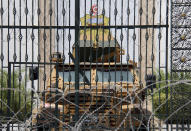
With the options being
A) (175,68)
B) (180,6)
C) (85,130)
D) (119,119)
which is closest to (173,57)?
(175,68)

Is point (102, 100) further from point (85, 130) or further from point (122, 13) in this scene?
point (122, 13)

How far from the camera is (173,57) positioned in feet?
19.5

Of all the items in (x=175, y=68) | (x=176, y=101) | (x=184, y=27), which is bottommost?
(x=176, y=101)

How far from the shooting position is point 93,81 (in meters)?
6.99

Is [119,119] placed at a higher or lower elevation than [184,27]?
lower

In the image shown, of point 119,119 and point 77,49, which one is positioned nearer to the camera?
point 77,49

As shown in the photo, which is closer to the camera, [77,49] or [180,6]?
[77,49]

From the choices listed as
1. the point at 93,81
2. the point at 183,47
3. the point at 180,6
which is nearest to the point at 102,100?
the point at 93,81

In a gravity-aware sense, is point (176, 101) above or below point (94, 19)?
below

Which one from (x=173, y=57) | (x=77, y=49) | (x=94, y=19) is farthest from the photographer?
(x=94, y=19)

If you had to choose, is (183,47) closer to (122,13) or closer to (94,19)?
(122,13)

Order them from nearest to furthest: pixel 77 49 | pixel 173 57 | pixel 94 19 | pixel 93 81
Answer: pixel 77 49
pixel 173 57
pixel 93 81
pixel 94 19

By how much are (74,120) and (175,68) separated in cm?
210

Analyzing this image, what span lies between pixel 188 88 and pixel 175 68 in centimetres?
64
